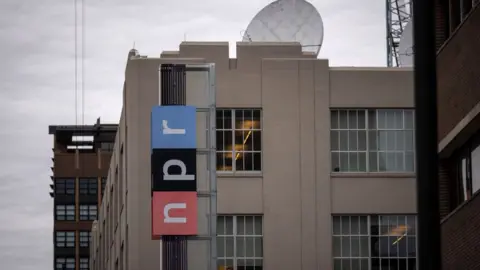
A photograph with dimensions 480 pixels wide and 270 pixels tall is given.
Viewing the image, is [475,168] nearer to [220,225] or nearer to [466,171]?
[466,171]

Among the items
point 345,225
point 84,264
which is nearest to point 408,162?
point 345,225

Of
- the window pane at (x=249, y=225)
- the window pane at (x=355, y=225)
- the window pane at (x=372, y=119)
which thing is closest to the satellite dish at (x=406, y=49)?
the window pane at (x=372, y=119)

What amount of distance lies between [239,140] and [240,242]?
12.1ft

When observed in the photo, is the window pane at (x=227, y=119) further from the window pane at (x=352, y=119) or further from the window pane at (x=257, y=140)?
the window pane at (x=352, y=119)

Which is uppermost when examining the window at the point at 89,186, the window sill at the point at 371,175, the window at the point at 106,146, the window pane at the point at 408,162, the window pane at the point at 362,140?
the window at the point at 106,146

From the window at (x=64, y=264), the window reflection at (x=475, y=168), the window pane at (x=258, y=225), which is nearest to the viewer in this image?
the window reflection at (x=475, y=168)

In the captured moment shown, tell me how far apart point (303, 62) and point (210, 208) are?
358 inches

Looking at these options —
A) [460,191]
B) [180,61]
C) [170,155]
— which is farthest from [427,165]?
[180,61]

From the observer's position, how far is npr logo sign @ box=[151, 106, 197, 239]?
36.1 metres

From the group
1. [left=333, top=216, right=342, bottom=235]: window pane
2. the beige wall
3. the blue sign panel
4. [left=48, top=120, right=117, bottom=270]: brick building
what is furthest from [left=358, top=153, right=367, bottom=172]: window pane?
[left=48, top=120, right=117, bottom=270]: brick building

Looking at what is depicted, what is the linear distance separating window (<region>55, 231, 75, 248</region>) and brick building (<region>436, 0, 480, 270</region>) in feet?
434

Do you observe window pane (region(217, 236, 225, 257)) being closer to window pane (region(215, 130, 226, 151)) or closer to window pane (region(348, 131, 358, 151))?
window pane (region(215, 130, 226, 151))

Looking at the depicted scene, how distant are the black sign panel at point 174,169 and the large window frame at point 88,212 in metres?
121

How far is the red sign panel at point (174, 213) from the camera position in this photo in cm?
3616
